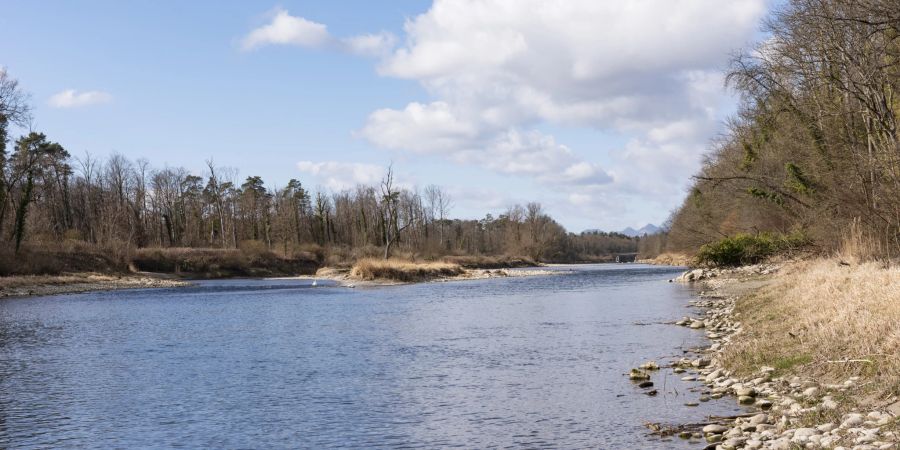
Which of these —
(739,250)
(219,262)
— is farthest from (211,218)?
(739,250)

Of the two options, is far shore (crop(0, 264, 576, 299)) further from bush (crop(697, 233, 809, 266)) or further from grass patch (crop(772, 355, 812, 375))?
grass patch (crop(772, 355, 812, 375))

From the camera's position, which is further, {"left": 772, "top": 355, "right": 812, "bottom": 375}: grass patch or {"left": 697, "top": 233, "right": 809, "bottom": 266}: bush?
{"left": 697, "top": 233, "right": 809, "bottom": 266}: bush

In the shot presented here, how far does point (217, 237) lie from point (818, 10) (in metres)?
103

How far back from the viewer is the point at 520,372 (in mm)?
16500

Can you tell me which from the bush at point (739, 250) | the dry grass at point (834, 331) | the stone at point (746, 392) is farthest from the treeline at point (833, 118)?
the bush at point (739, 250)

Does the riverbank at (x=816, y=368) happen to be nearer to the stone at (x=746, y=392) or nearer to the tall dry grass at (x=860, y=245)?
the stone at (x=746, y=392)

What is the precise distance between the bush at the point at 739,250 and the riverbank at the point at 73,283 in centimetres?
4778

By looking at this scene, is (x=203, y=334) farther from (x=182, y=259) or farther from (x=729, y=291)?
(x=182, y=259)

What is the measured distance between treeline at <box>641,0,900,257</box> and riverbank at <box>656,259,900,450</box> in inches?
104

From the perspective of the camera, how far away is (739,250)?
52.6 m

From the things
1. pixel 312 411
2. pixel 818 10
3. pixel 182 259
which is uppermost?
pixel 818 10

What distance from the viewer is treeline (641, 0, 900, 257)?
62.2 ft

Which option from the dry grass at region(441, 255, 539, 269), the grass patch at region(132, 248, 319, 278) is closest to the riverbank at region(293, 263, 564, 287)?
the grass patch at region(132, 248, 319, 278)

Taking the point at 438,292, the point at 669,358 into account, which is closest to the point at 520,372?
the point at 669,358
